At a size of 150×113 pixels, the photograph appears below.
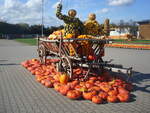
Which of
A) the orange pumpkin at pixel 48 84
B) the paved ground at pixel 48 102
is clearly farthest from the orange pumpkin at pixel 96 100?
the orange pumpkin at pixel 48 84

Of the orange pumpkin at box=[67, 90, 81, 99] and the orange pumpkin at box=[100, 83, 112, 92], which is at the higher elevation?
the orange pumpkin at box=[100, 83, 112, 92]

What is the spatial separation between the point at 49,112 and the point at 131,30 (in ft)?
259

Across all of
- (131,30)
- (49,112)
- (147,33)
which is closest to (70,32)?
(49,112)

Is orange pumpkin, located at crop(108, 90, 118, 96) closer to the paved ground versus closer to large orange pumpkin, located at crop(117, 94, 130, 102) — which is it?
large orange pumpkin, located at crop(117, 94, 130, 102)

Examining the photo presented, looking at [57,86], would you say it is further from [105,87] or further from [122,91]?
[122,91]

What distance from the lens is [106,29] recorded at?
8.55 meters

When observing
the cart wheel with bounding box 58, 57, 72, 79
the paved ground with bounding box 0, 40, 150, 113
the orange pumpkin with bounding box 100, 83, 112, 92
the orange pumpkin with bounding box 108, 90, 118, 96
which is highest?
the cart wheel with bounding box 58, 57, 72, 79

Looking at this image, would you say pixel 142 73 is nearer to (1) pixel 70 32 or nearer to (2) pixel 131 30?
(1) pixel 70 32

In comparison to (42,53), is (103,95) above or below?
below

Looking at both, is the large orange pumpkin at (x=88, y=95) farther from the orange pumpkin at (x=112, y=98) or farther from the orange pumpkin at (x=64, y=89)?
the orange pumpkin at (x=64, y=89)

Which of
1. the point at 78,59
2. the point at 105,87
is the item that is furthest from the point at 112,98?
the point at 78,59

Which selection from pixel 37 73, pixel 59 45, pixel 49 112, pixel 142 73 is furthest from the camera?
pixel 142 73

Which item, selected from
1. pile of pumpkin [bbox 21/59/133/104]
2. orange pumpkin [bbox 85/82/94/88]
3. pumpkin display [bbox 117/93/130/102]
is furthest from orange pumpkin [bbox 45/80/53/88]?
pumpkin display [bbox 117/93/130/102]

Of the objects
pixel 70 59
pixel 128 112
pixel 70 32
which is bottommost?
pixel 128 112
